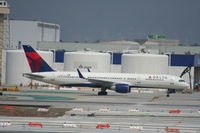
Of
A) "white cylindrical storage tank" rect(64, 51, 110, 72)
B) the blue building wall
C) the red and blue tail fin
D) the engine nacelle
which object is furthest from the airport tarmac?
the blue building wall

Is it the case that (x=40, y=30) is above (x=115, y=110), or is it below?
above

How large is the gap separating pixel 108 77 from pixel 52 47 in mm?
76282

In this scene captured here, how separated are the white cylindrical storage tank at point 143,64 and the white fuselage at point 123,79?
2275cm

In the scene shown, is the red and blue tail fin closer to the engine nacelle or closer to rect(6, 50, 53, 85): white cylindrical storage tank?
the engine nacelle

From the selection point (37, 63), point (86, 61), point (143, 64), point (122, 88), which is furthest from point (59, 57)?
point (122, 88)

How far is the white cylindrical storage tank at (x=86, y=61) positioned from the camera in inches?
4129

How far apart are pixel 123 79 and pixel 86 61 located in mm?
26428

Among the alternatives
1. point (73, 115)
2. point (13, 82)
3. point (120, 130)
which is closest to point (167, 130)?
point (120, 130)

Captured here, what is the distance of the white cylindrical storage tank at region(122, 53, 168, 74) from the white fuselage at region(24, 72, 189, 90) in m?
22.8

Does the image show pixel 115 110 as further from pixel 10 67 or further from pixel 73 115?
pixel 10 67

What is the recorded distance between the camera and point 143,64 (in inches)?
4067

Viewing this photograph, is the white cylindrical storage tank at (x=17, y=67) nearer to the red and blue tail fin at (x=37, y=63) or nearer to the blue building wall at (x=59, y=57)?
the blue building wall at (x=59, y=57)

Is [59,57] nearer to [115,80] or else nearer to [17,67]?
[17,67]

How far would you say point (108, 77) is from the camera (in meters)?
80.4
